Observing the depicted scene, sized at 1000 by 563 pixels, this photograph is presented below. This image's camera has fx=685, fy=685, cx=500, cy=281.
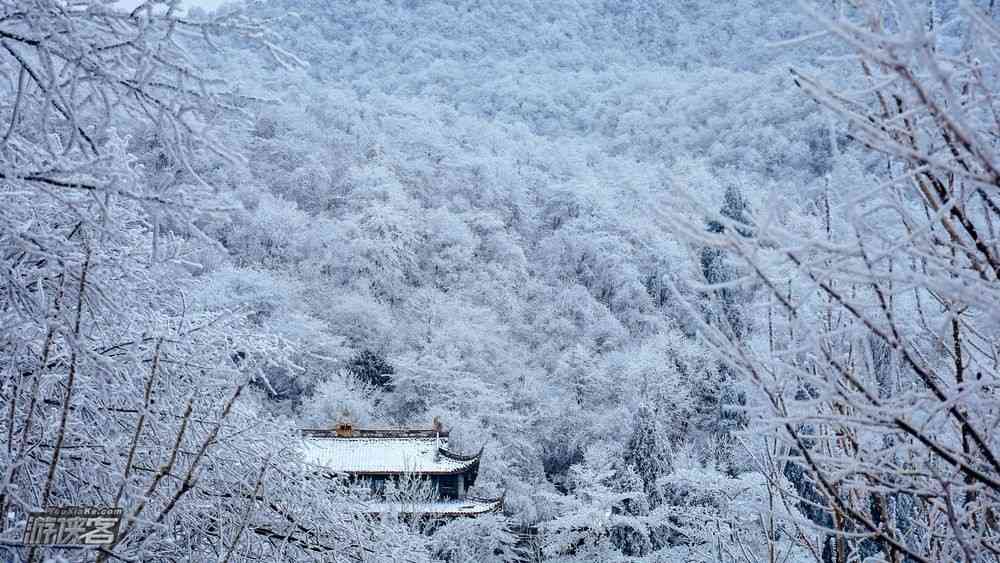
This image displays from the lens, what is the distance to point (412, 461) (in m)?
16.6

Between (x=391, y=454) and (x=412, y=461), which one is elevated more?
(x=412, y=461)

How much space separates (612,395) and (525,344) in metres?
5.07

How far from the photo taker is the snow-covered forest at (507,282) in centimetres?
132

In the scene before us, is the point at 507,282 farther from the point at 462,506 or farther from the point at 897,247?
the point at 897,247

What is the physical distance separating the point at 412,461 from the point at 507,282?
52.1ft

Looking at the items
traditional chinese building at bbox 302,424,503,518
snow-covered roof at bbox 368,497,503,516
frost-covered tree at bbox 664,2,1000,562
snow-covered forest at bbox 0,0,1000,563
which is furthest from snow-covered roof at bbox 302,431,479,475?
frost-covered tree at bbox 664,2,1000,562

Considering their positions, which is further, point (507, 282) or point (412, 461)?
point (507, 282)

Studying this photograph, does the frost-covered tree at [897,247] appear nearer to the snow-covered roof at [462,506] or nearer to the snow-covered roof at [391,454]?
the snow-covered roof at [462,506]

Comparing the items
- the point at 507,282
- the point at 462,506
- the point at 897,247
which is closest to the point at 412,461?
the point at 462,506

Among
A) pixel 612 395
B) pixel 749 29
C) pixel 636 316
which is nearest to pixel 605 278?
pixel 636 316

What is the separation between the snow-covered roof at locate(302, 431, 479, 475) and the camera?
16594mm

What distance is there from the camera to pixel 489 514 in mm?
15711

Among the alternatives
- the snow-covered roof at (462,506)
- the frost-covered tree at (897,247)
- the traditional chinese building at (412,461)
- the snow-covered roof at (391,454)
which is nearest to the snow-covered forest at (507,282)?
the frost-covered tree at (897,247)

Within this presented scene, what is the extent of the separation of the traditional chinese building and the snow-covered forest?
3.78 feet
